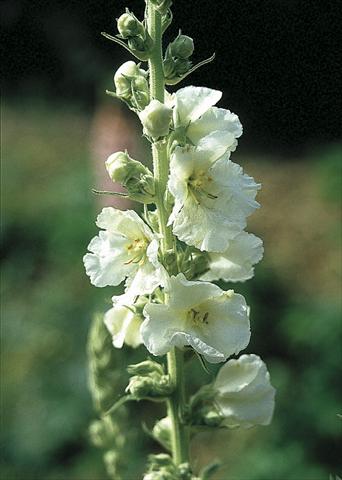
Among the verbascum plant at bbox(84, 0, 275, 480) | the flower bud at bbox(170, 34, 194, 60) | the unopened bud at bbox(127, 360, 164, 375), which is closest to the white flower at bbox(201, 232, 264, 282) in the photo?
the verbascum plant at bbox(84, 0, 275, 480)

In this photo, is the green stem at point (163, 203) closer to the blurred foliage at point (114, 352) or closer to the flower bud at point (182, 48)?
the flower bud at point (182, 48)

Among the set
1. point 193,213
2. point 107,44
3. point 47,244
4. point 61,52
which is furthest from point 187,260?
point 61,52

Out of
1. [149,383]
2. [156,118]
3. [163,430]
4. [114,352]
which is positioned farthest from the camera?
[114,352]

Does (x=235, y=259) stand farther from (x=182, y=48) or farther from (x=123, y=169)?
(x=182, y=48)

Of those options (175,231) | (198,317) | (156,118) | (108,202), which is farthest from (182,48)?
(108,202)

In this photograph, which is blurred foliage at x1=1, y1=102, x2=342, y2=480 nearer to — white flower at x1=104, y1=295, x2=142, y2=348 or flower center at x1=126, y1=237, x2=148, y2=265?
white flower at x1=104, y1=295, x2=142, y2=348

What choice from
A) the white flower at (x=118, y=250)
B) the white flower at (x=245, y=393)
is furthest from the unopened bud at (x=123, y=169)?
the white flower at (x=245, y=393)
